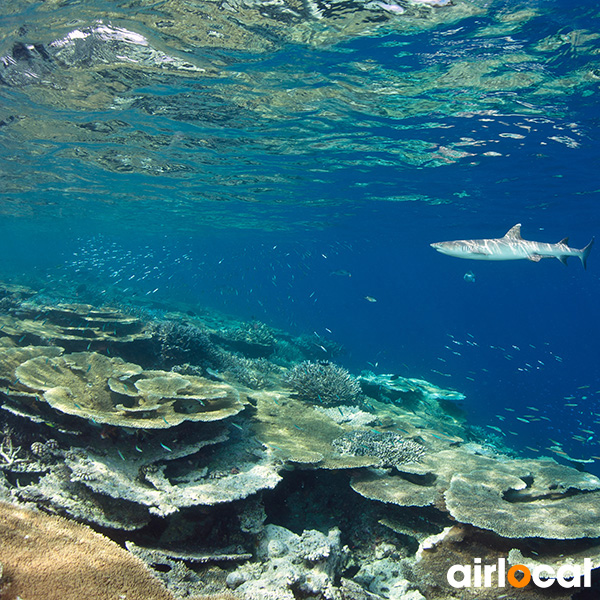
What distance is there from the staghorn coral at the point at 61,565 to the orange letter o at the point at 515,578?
364 centimetres

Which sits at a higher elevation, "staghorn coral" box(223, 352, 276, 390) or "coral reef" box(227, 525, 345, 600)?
"coral reef" box(227, 525, 345, 600)

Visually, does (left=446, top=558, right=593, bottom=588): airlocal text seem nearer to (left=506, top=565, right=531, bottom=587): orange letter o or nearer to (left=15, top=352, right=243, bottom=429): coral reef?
(left=506, top=565, right=531, bottom=587): orange letter o

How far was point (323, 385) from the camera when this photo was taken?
33.7ft

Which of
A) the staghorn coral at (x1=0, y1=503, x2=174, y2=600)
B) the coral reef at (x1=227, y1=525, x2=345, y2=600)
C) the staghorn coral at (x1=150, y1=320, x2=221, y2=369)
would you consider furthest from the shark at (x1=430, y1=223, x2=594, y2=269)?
the staghorn coral at (x1=0, y1=503, x2=174, y2=600)

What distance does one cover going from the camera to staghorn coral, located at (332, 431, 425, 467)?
22.1 ft

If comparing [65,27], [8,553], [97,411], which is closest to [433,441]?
[97,411]

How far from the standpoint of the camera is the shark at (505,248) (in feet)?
29.5

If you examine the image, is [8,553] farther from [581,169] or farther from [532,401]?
[532,401]

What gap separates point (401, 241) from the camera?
53562 mm

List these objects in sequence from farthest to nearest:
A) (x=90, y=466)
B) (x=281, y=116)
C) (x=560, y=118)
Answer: (x=281, y=116) → (x=560, y=118) → (x=90, y=466)

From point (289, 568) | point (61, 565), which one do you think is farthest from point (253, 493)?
point (61, 565)

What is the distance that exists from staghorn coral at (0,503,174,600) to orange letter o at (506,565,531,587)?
143 inches

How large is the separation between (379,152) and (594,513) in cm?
1868

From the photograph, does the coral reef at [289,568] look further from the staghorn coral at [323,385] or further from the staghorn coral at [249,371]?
the staghorn coral at [249,371]
